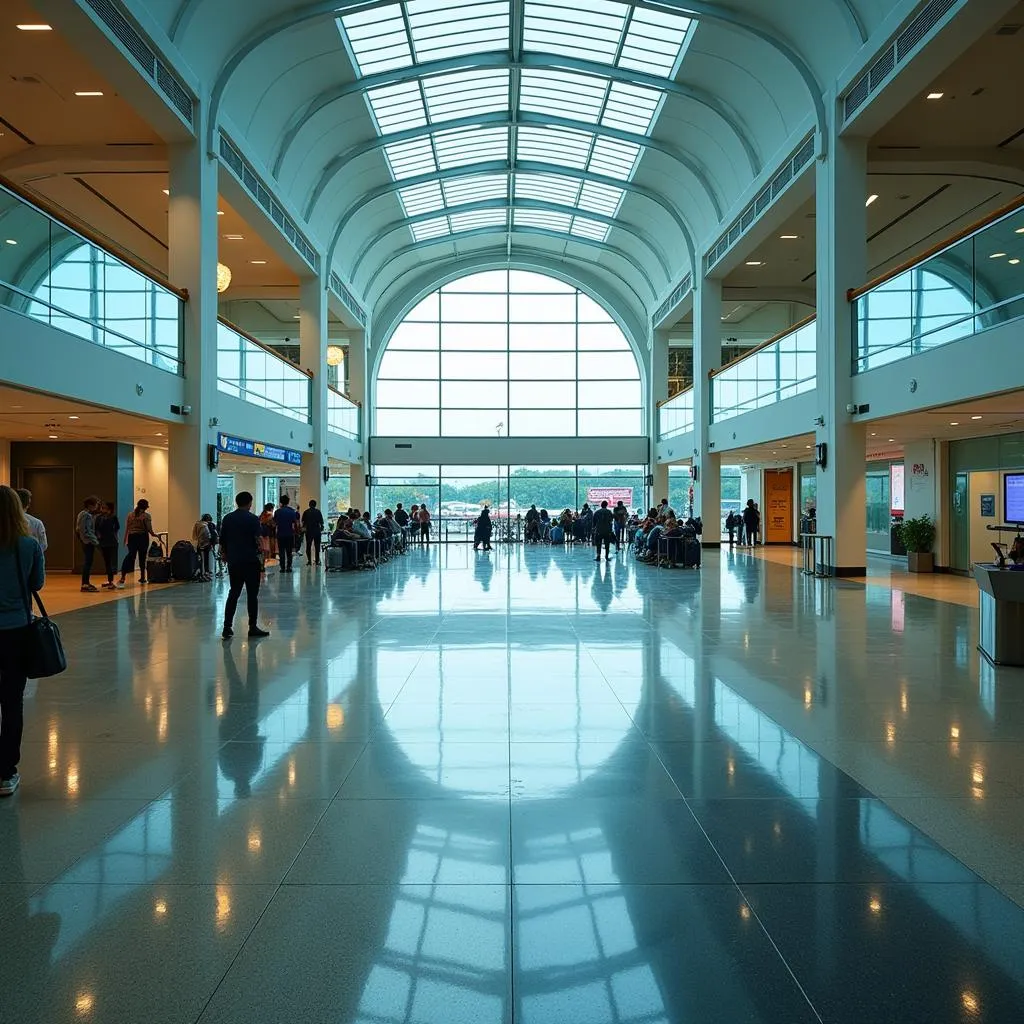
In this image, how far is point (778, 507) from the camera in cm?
3247

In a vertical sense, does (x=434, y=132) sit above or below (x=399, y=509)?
above

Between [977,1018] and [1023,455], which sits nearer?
[977,1018]

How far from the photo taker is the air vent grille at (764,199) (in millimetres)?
17734

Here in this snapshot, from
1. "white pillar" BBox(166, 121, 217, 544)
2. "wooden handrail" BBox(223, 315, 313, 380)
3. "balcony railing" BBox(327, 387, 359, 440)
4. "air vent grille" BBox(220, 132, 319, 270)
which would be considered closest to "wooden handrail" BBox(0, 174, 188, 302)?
"white pillar" BBox(166, 121, 217, 544)

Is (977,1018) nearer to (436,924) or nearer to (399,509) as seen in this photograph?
(436,924)

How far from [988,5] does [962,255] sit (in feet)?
10.2

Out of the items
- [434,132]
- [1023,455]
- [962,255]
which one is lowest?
[1023,455]

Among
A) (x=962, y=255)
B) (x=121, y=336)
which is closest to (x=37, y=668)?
(x=121, y=336)

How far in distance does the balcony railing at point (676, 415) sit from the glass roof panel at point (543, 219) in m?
7.83

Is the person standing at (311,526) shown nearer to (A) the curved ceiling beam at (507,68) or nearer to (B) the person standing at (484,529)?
(A) the curved ceiling beam at (507,68)

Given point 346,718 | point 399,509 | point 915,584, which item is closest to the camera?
point 346,718

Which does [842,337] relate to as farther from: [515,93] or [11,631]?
[11,631]

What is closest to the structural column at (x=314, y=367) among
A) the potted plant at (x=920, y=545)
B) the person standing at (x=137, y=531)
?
the person standing at (x=137, y=531)

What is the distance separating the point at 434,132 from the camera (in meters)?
23.1
